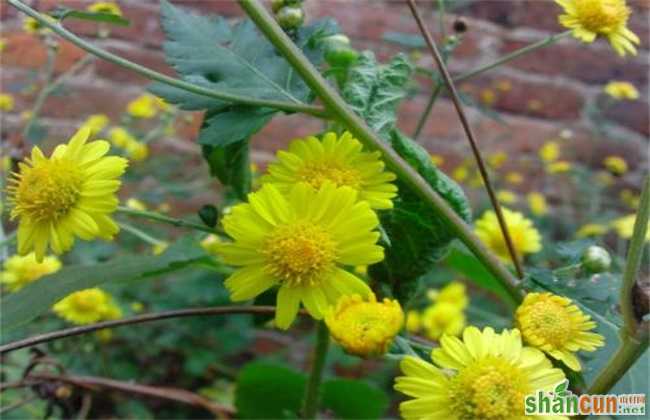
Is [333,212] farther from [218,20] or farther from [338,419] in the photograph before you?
[338,419]

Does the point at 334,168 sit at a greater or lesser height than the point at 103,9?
lesser

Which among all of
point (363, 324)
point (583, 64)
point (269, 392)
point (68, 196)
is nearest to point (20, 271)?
point (269, 392)

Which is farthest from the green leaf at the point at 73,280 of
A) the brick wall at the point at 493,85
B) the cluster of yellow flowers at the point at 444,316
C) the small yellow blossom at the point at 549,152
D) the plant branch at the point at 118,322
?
the small yellow blossom at the point at 549,152

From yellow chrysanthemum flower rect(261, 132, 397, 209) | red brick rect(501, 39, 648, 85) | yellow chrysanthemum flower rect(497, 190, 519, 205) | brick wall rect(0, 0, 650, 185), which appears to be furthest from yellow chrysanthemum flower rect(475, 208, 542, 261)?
red brick rect(501, 39, 648, 85)

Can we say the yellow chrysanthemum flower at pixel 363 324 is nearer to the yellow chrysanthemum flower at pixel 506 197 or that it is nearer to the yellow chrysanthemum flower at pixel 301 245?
the yellow chrysanthemum flower at pixel 301 245

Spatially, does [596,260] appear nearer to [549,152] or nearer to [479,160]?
[479,160]

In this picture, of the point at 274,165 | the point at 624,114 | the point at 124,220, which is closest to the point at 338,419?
the point at 274,165

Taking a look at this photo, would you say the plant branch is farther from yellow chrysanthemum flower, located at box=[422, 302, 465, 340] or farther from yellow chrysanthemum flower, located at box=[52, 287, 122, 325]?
yellow chrysanthemum flower, located at box=[422, 302, 465, 340]
